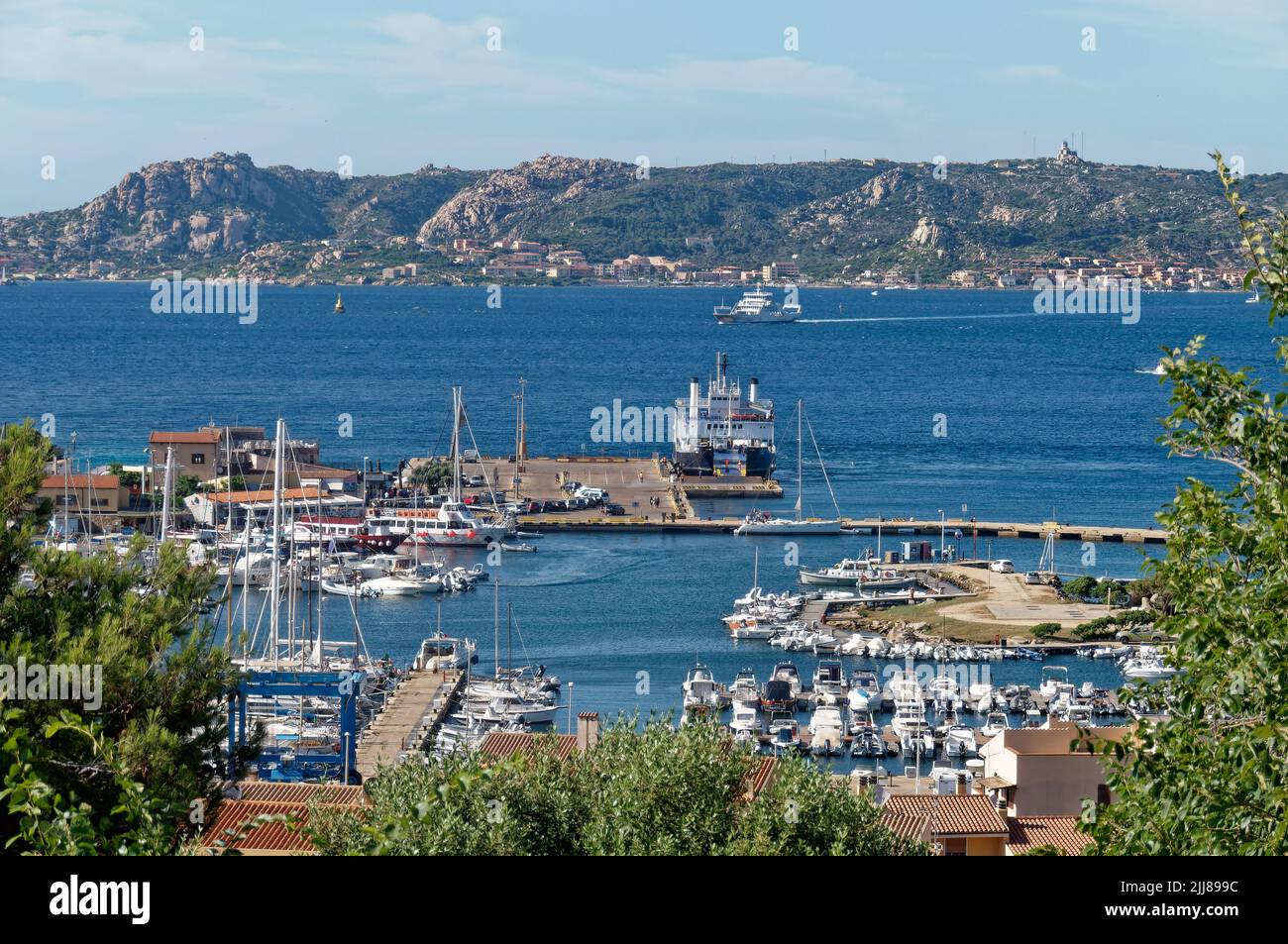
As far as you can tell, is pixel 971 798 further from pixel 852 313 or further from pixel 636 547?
pixel 852 313

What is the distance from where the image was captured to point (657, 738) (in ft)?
28.7

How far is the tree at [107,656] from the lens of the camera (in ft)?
24.7

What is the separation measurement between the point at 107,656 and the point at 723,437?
46369 millimetres

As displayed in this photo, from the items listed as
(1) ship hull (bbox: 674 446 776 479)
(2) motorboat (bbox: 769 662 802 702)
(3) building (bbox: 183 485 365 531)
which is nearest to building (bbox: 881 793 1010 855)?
(2) motorboat (bbox: 769 662 802 702)

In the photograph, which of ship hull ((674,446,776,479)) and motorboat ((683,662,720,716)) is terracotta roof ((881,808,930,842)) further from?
ship hull ((674,446,776,479))

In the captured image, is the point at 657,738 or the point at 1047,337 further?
the point at 1047,337

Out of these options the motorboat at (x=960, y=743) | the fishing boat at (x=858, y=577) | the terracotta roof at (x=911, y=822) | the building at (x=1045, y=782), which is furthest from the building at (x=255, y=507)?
the terracotta roof at (x=911, y=822)

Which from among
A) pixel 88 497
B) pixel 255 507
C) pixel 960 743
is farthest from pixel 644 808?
pixel 255 507

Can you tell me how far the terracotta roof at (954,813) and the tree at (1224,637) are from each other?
7.90 meters

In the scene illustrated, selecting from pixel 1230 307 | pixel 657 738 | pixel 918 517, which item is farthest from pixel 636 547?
pixel 1230 307

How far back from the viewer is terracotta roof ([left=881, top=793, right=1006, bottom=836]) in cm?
1423

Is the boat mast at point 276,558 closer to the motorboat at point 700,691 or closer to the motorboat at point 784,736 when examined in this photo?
the motorboat at point 700,691

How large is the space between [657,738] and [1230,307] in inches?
7002

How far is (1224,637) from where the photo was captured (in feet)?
18.3
